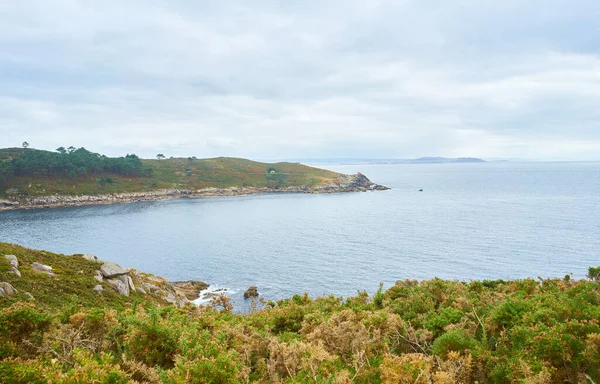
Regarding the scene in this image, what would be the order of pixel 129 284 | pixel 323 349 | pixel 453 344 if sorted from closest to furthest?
pixel 323 349 < pixel 453 344 < pixel 129 284

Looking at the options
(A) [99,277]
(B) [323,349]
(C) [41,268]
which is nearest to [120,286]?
(A) [99,277]

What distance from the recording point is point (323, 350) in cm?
847

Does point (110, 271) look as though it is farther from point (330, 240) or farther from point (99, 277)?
point (330, 240)

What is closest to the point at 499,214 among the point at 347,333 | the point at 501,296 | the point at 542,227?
the point at 542,227

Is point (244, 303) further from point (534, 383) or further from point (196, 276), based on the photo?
point (534, 383)

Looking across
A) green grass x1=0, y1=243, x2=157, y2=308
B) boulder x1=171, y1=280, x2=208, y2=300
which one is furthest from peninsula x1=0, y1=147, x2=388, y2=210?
green grass x1=0, y1=243, x2=157, y2=308

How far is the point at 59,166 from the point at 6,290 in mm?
166794

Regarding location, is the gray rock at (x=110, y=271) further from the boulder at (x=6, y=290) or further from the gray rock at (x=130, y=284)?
the boulder at (x=6, y=290)

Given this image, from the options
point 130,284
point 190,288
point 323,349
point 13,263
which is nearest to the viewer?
point 323,349

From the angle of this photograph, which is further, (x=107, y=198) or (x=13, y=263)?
(x=107, y=198)

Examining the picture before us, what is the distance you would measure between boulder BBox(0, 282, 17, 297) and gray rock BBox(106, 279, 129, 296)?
426 inches

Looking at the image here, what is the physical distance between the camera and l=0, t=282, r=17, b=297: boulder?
76.2 ft

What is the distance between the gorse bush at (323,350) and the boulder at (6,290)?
17.0 m

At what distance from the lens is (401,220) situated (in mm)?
105375
